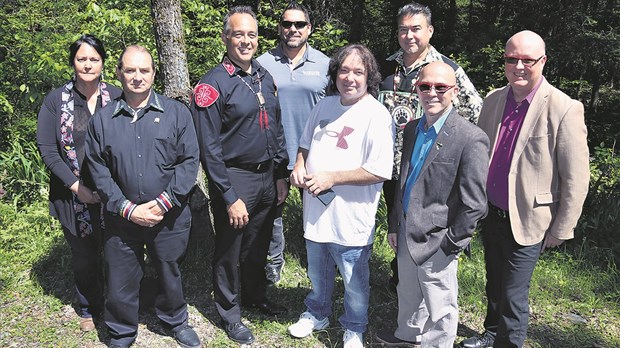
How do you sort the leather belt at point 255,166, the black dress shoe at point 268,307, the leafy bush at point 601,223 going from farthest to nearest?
1. the leafy bush at point 601,223
2. the black dress shoe at point 268,307
3. the leather belt at point 255,166

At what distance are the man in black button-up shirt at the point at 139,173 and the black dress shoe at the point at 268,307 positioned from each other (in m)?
0.84

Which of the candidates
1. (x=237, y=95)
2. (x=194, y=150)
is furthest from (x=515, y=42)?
(x=194, y=150)

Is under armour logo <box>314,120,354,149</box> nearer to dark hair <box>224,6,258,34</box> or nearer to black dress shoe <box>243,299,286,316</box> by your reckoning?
dark hair <box>224,6,258,34</box>

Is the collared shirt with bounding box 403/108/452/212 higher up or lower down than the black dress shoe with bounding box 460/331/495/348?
higher up

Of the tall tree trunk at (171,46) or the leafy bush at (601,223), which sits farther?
the leafy bush at (601,223)

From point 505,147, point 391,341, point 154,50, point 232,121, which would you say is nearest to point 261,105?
point 232,121

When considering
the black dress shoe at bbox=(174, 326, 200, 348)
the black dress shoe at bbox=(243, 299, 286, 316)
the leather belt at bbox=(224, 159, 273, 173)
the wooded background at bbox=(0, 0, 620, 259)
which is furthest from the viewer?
the wooded background at bbox=(0, 0, 620, 259)

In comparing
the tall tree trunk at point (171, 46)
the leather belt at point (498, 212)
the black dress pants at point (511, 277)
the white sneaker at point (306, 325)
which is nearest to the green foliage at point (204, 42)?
the tall tree trunk at point (171, 46)

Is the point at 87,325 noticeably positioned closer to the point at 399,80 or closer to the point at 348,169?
the point at 348,169

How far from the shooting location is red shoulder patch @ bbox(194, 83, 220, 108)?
323 cm

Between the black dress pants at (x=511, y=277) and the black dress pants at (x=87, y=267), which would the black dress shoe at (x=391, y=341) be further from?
the black dress pants at (x=87, y=267)

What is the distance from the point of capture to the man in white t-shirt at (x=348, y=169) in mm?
3150

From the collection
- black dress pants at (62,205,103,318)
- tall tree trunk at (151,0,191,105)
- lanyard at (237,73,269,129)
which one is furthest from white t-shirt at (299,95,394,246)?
tall tree trunk at (151,0,191,105)

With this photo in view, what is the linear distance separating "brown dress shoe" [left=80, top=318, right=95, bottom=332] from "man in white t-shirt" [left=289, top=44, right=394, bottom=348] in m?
1.68
